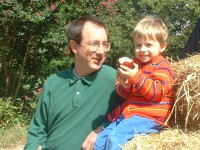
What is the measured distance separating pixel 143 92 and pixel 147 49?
0.33 m

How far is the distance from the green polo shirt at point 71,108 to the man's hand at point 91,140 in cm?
14

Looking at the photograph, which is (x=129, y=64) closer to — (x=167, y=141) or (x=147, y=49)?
(x=147, y=49)

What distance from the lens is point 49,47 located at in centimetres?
1103

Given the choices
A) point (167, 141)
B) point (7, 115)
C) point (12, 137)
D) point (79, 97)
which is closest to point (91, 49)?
point (79, 97)

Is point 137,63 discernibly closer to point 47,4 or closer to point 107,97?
point 107,97

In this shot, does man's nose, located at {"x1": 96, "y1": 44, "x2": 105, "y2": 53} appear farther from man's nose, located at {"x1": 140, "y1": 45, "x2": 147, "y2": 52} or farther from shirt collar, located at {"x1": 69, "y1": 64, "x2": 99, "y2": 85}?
man's nose, located at {"x1": 140, "y1": 45, "x2": 147, "y2": 52}

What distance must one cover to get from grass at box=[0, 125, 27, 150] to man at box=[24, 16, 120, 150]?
583 centimetres

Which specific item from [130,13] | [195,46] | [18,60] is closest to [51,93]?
[195,46]

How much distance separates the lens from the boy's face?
2.85m

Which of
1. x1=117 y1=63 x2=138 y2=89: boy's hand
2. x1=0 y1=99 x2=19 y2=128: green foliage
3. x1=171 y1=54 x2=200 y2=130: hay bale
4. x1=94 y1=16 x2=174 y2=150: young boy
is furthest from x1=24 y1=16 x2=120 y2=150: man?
x1=0 y1=99 x2=19 y2=128: green foliage

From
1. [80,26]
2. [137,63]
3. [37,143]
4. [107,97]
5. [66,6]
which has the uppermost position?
[66,6]

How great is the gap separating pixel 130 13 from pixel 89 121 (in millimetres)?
17857

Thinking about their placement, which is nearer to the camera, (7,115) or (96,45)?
(96,45)

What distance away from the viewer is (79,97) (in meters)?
3.14
